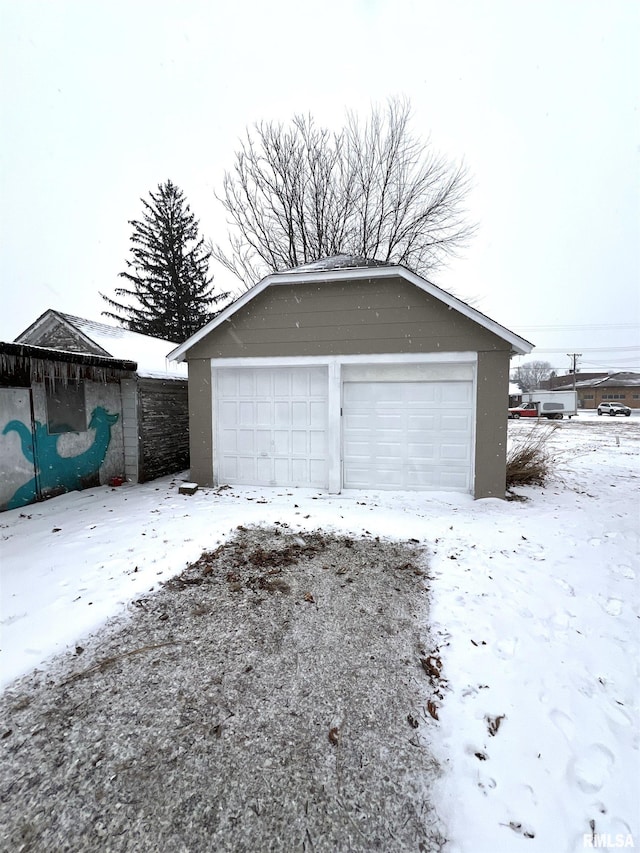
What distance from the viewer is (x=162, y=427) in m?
8.84

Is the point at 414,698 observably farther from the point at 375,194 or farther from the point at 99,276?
the point at 99,276

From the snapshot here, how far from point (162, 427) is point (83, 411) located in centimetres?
178

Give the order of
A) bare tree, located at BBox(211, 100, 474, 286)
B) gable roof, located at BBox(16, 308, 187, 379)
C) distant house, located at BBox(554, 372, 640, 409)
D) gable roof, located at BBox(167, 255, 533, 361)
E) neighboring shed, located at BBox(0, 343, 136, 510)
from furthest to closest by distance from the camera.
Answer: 1. distant house, located at BBox(554, 372, 640, 409)
2. bare tree, located at BBox(211, 100, 474, 286)
3. gable roof, located at BBox(16, 308, 187, 379)
4. gable roof, located at BBox(167, 255, 533, 361)
5. neighboring shed, located at BBox(0, 343, 136, 510)

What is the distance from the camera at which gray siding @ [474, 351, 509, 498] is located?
641 cm

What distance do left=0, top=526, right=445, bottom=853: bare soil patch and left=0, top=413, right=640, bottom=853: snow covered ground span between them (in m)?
0.23

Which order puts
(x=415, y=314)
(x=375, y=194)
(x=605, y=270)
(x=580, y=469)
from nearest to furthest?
(x=415, y=314) → (x=580, y=469) → (x=375, y=194) → (x=605, y=270)

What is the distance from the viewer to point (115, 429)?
802cm

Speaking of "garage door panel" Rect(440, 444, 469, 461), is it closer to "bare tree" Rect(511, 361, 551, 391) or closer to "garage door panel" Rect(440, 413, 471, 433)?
"garage door panel" Rect(440, 413, 471, 433)

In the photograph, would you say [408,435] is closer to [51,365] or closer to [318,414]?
[318,414]

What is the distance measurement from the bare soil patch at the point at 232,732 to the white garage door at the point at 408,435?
142 inches

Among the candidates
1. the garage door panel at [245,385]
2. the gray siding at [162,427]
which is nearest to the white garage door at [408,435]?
the garage door panel at [245,385]

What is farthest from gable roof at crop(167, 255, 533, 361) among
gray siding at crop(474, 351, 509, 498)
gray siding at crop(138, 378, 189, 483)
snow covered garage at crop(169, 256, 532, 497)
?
gray siding at crop(138, 378, 189, 483)

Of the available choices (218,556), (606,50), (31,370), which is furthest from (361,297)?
(606,50)

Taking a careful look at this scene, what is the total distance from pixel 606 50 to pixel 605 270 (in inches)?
1347
